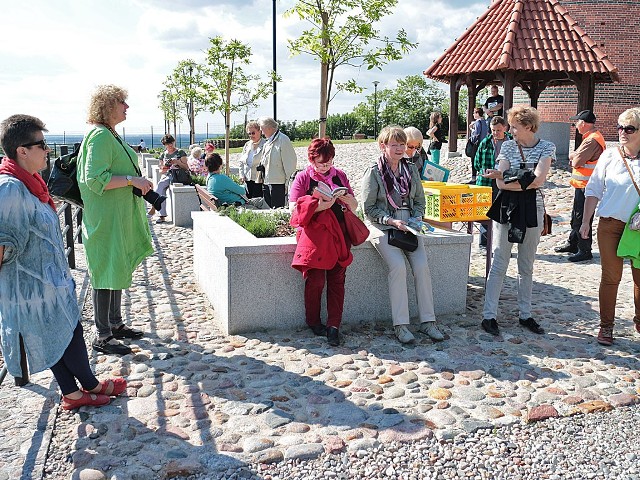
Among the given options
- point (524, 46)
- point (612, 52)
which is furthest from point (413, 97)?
point (524, 46)

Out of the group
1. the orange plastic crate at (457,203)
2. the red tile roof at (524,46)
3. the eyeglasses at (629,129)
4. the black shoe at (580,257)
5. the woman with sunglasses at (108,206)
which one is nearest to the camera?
the woman with sunglasses at (108,206)

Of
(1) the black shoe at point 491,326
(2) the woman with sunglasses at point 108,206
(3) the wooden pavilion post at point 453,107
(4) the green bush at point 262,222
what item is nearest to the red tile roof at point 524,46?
(3) the wooden pavilion post at point 453,107

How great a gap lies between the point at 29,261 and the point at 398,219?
329cm

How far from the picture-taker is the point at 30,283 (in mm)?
3758

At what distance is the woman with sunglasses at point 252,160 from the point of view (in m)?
9.61

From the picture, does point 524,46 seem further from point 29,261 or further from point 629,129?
point 29,261

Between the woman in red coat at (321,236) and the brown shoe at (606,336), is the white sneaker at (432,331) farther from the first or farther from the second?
the brown shoe at (606,336)

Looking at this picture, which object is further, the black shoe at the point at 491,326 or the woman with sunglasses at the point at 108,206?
the black shoe at the point at 491,326

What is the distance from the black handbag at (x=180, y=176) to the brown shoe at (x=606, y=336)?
30.8ft

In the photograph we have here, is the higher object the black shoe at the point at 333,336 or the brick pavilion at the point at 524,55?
the brick pavilion at the point at 524,55

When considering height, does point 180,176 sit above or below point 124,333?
above

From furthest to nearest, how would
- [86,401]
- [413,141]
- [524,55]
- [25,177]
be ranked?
[524,55], [413,141], [86,401], [25,177]

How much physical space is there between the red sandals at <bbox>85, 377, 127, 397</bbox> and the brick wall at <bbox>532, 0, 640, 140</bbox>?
24.0 m

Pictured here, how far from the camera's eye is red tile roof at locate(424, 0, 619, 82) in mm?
15422
